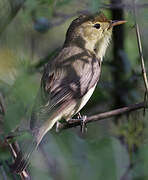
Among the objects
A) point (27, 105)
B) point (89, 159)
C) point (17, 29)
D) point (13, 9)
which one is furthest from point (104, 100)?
point (27, 105)

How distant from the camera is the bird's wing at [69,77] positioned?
348 centimetres

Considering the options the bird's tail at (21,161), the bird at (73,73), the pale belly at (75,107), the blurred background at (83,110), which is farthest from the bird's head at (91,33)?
the bird's tail at (21,161)

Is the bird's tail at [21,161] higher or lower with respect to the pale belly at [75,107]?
lower

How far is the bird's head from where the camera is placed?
4.16 meters

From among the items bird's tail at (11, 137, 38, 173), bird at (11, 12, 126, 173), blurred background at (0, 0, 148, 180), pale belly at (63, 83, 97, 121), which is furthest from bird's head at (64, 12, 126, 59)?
bird's tail at (11, 137, 38, 173)

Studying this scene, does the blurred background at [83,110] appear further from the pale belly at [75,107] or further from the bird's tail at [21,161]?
the pale belly at [75,107]

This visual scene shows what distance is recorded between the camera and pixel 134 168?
7.77 feet

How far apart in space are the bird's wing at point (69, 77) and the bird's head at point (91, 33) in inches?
10.3

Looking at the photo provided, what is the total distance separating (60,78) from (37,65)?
24 centimetres

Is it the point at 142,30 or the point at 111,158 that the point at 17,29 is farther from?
the point at 111,158

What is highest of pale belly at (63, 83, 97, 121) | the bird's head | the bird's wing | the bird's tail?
the bird's head

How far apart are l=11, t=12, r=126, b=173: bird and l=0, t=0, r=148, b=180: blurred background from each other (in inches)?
5.7

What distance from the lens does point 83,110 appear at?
4.21 meters

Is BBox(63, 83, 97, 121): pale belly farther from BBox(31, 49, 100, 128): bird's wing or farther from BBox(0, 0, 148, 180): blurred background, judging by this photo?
BBox(0, 0, 148, 180): blurred background
